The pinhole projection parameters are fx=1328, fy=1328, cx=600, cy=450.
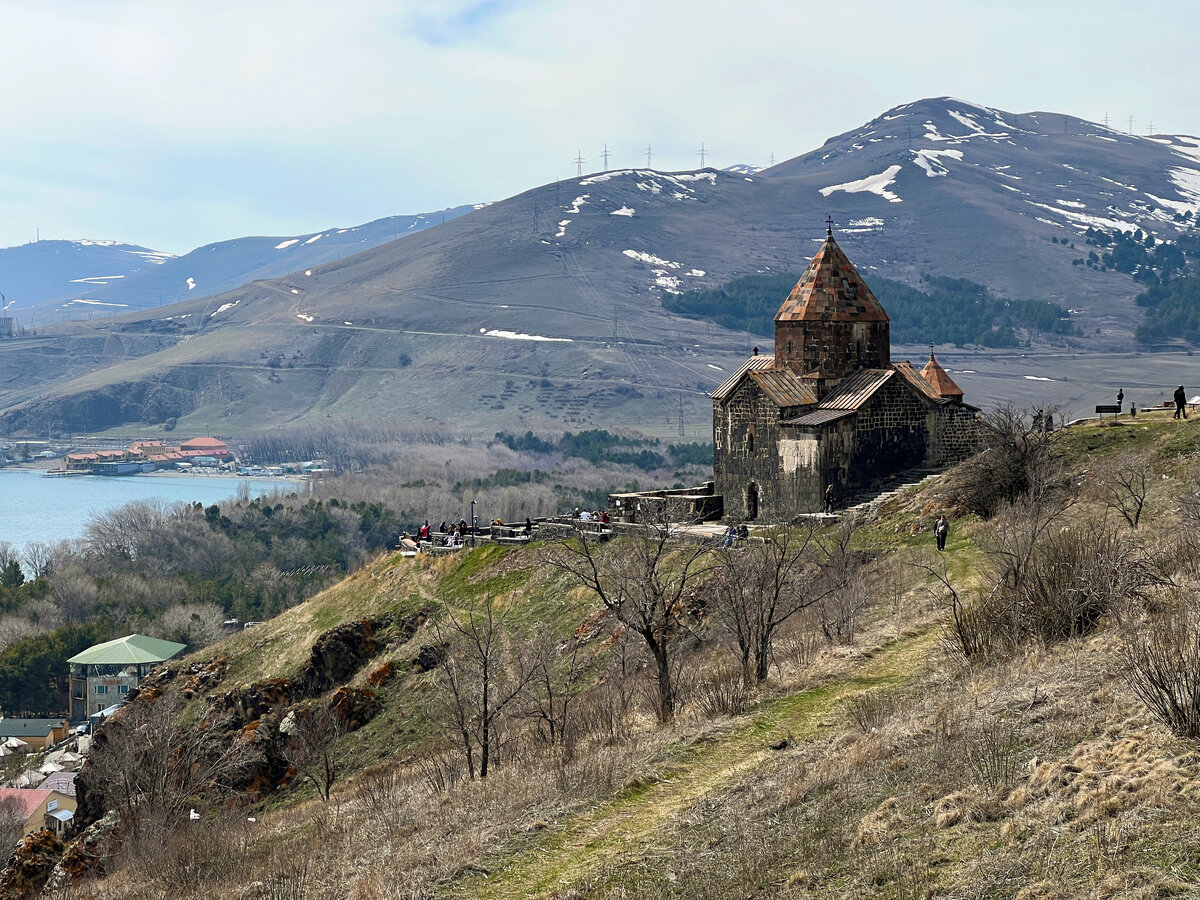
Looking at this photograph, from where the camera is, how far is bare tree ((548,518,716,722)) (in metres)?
21.1

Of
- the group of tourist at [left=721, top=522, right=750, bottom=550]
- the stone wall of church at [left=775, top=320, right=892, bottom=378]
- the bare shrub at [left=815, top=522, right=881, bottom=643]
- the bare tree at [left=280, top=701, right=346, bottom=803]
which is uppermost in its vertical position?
the stone wall of church at [left=775, top=320, right=892, bottom=378]

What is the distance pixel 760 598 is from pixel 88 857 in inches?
689

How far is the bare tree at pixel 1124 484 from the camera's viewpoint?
24359 millimetres

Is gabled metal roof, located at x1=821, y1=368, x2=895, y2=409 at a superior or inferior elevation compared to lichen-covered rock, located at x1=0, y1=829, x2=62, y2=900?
superior

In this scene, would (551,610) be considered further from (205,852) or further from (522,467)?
(522,467)

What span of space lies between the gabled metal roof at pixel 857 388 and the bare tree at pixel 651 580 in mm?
6221

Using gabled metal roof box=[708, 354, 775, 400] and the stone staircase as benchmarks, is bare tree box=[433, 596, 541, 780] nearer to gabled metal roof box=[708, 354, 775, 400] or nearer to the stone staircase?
gabled metal roof box=[708, 354, 775, 400]

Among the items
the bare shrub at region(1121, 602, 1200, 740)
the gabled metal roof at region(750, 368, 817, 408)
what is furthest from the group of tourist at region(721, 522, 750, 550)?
the bare shrub at region(1121, 602, 1200, 740)

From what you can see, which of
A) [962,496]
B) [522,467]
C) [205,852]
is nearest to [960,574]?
[962,496]

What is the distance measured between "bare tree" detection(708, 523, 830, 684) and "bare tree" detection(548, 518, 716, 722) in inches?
36.9

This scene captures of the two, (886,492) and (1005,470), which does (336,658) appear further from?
(1005,470)

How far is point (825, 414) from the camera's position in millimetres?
37562

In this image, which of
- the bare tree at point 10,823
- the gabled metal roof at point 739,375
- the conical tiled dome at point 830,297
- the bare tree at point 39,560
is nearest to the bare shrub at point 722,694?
the gabled metal roof at point 739,375

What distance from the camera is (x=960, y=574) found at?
25.2 m
